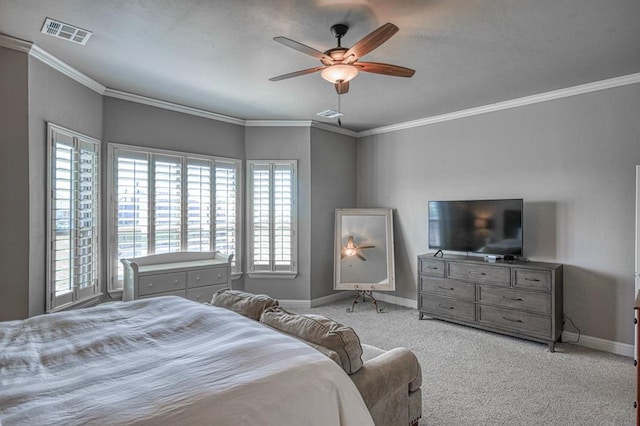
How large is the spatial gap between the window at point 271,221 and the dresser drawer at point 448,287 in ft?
6.29

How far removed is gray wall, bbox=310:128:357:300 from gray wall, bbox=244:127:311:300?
0.09m

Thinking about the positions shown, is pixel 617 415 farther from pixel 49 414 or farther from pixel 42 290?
→ pixel 42 290

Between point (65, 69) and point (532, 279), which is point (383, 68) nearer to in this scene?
point (532, 279)

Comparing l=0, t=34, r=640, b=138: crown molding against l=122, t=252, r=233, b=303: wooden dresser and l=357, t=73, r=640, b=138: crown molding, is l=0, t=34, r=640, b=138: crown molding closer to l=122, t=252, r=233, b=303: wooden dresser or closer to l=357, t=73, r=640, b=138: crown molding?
l=357, t=73, r=640, b=138: crown molding

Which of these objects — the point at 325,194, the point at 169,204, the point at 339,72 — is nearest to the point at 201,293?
the point at 169,204

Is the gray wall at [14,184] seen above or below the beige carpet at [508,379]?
above

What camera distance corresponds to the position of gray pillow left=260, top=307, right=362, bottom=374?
1.82 meters

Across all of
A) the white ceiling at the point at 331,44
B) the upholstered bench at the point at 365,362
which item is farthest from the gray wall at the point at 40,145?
the upholstered bench at the point at 365,362

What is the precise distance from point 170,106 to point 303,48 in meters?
2.90

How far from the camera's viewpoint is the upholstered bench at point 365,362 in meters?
1.82

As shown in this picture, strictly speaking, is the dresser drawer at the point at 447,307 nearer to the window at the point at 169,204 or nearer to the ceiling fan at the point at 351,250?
the ceiling fan at the point at 351,250

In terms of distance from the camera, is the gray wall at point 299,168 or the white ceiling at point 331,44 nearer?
the white ceiling at point 331,44

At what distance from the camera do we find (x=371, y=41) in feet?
7.27

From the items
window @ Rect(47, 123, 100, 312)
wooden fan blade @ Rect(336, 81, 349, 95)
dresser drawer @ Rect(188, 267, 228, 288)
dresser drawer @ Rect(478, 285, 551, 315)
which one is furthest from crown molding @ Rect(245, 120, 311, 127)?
dresser drawer @ Rect(478, 285, 551, 315)
